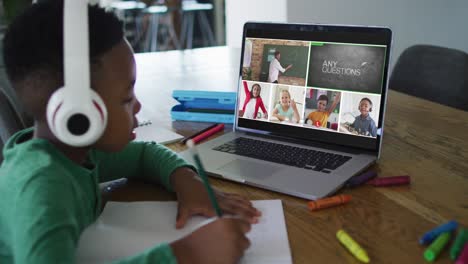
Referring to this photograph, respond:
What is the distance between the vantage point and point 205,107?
129 cm

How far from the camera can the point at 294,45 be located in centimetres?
106

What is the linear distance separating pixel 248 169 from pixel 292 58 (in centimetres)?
29

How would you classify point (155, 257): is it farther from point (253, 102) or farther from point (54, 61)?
point (253, 102)

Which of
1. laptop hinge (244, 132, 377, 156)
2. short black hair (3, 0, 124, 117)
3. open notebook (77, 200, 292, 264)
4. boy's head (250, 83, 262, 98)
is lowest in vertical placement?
open notebook (77, 200, 292, 264)

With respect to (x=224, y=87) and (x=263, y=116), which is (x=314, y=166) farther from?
(x=224, y=87)

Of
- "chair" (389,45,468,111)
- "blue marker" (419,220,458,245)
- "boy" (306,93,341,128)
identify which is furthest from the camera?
"chair" (389,45,468,111)

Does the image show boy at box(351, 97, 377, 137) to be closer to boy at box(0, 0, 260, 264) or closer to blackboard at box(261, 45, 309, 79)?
blackboard at box(261, 45, 309, 79)

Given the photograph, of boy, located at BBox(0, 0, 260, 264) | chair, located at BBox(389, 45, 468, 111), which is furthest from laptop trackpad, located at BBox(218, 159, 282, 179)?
chair, located at BBox(389, 45, 468, 111)

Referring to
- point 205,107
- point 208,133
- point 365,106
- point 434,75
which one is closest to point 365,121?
point 365,106

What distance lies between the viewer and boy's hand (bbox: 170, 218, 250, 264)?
0.61 meters

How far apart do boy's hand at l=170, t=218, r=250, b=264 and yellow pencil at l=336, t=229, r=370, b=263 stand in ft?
0.45

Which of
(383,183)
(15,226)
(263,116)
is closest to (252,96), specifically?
(263,116)

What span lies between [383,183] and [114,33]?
0.51 m

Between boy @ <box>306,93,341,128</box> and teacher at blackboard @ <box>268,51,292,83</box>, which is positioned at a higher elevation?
teacher at blackboard @ <box>268,51,292,83</box>
